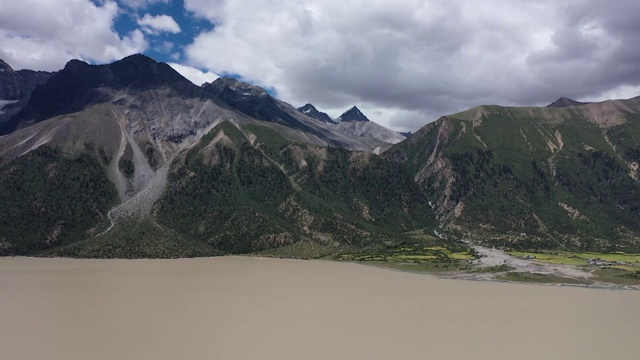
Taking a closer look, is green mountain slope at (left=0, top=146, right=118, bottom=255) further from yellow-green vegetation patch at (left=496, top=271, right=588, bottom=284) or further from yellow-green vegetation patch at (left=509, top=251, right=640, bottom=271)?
yellow-green vegetation patch at (left=509, top=251, right=640, bottom=271)

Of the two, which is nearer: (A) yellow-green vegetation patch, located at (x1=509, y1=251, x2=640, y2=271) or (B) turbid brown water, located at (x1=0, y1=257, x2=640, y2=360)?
(B) turbid brown water, located at (x1=0, y1=257, x2=640, y2=360)

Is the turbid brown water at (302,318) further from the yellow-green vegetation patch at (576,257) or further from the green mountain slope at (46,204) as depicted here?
the green mountain slope at (46,204)

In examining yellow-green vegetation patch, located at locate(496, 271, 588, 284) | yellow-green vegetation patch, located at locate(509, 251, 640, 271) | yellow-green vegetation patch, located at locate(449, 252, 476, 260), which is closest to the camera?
yellow-green vegetation patch, located at locate(496, 271, 588, 284)

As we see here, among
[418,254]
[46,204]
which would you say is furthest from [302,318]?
[46,204]

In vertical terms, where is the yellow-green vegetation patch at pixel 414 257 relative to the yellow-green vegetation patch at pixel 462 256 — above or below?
below

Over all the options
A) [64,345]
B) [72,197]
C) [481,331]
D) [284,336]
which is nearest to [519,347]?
[481,331]

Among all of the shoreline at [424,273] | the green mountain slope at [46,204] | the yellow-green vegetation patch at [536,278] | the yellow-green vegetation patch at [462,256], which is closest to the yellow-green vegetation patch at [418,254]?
the yellow-green vegetation patch at [462,256]

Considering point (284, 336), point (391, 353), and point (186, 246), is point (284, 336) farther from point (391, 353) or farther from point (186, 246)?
point (186, 246)

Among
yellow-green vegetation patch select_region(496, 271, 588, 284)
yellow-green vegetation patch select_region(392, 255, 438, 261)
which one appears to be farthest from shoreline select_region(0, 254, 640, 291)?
yellow-green vegetation patch select_region(392, 255, 438, 261)

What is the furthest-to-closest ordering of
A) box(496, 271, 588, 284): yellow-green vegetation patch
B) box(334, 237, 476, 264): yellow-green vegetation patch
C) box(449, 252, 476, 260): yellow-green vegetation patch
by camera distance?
box(449, 252, 476, 260): yellow-green vegetation patch < box(334, 237, 476, 264): yellow-green vegetation patch < box(496, 271, 588, 284): yellow-green vegetation patch

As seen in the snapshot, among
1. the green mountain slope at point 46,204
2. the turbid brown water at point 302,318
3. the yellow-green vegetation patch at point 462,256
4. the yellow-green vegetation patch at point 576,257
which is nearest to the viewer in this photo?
the turbid brown water at point 302,318
